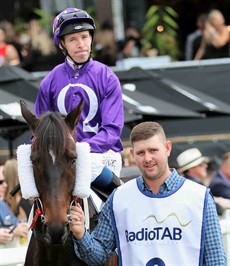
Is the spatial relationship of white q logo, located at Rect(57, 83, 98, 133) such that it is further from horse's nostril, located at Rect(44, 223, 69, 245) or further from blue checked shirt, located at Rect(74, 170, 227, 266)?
horse's nostril, located at Rect(44, 223, 69, 245)

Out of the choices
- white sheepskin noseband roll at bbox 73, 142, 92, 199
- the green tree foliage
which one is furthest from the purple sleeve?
the green tree foliage

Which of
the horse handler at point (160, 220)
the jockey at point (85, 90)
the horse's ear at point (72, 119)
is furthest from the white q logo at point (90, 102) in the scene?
the horse handler at point (160, 220)

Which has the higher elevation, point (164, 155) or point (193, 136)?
point (193, 136)

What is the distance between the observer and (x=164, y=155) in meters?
6.08

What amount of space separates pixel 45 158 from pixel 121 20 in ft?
46.0

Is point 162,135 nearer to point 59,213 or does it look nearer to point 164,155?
point 164,155

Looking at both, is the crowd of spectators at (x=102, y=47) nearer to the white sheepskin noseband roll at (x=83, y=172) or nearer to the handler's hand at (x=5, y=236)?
the handler's hand at (x=5, y=236)

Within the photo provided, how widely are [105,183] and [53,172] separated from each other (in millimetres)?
905

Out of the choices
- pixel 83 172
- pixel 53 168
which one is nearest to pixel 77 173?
pixel 83 172

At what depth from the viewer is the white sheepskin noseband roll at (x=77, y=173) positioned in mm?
6527

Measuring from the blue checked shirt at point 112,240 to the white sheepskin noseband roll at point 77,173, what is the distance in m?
0.26

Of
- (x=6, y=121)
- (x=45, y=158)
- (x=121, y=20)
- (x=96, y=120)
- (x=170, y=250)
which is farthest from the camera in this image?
(x=121, y=20)

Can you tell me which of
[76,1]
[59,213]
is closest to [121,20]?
[76,1]

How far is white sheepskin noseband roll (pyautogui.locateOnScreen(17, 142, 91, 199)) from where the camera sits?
6.53 metres
